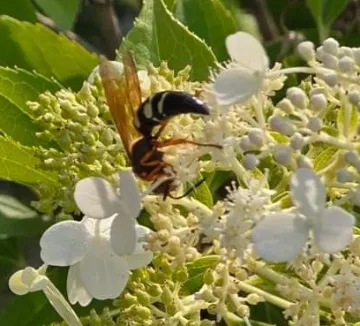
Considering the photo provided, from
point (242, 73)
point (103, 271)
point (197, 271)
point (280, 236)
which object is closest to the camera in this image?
point (280, 236)

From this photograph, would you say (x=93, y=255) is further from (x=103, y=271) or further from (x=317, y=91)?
(x=317, y=91)

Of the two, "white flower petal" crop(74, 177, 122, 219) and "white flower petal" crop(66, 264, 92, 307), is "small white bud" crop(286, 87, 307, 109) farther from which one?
"white flower petal" crop(66, 264, 92, 307)

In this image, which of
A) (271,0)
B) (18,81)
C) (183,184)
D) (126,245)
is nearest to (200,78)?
(18,81)

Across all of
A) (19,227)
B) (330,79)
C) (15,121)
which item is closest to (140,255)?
(330,79)

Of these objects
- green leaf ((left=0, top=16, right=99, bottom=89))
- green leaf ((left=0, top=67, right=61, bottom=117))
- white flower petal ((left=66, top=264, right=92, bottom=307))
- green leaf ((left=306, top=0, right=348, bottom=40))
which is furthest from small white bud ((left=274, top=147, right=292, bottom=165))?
green leaf ((left=306, top=0, right=348, bottom=40))

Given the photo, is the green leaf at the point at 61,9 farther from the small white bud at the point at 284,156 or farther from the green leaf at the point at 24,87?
the small white bud at the point at 284,156

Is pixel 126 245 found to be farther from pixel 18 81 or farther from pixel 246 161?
pixel 18 81

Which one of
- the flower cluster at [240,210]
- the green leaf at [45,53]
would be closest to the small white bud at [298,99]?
the flower cluster at [240,210]
